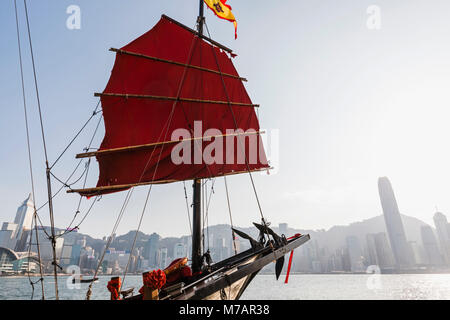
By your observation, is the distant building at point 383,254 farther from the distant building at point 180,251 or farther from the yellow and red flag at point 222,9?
the yellow and red flag at point 222,9

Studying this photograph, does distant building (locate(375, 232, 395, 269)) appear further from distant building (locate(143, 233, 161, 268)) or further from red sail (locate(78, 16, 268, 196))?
red sail (locate(78, 16, 268, 196))

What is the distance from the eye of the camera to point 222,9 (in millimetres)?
10875

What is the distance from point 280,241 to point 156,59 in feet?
32.2

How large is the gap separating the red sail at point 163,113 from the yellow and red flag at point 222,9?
169cm

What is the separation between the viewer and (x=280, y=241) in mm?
6105

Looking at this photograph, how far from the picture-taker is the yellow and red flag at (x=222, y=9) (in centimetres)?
1061

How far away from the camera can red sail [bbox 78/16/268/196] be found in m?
9.94

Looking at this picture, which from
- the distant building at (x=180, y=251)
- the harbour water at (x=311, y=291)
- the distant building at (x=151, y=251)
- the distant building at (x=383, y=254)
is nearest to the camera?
the harbour water at (x=311, y=291)

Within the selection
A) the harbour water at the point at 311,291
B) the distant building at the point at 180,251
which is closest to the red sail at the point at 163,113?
the harbour water at the point at 311,291
